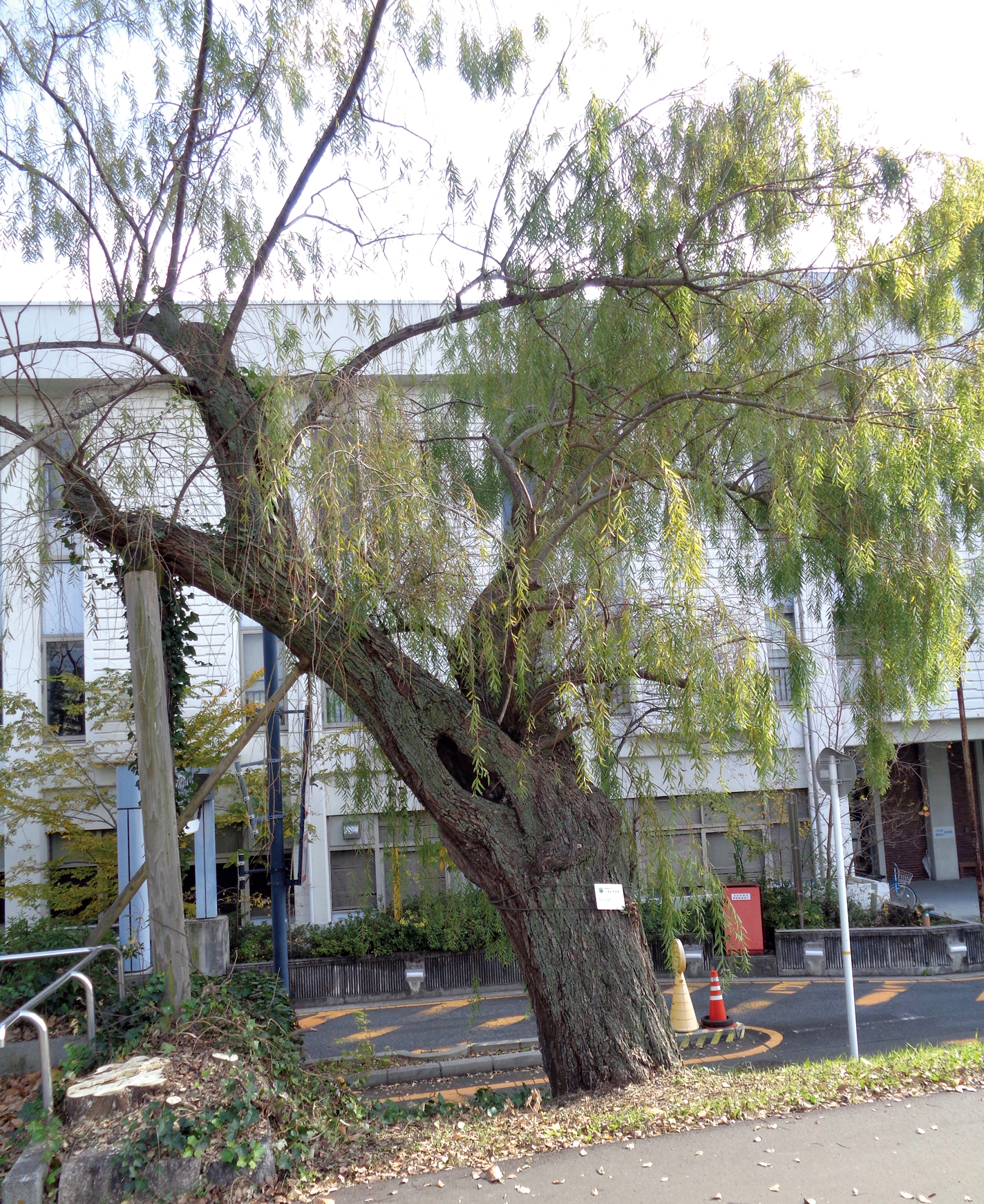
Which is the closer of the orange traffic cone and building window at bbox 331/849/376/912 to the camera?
the orange traffic cone

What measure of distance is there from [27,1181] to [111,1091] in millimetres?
512

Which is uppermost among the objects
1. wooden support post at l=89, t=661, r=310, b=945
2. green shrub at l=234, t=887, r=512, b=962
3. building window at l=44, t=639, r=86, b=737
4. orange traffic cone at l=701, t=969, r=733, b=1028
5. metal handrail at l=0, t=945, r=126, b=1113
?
building window at l=44, t=639, r=86, b=737

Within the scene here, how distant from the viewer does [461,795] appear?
22.2ft

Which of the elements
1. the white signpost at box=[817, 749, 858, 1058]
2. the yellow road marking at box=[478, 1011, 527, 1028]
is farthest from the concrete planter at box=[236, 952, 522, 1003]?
the white signpost at box=[817, 749, 858, 1058]

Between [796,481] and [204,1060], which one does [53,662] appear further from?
[796,481]

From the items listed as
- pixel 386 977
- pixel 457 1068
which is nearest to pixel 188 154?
pixel 457 1068

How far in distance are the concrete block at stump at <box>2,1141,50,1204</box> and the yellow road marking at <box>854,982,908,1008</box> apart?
11.7 metres

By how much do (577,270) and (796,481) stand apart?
2557 millimetres

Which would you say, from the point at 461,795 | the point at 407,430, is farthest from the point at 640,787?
the point at 407,430

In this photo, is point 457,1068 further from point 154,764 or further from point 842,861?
point 154,764

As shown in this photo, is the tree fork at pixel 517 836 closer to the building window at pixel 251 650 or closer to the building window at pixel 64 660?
the building window at pixel 251 650

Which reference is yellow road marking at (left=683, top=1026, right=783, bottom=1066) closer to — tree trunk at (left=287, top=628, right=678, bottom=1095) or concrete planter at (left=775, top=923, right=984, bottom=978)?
tree trunk at (left=287, top=628, right=678, bottom=1095)

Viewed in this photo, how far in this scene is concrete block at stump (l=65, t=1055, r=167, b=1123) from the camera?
4957 mm

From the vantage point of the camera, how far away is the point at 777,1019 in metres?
12.8
